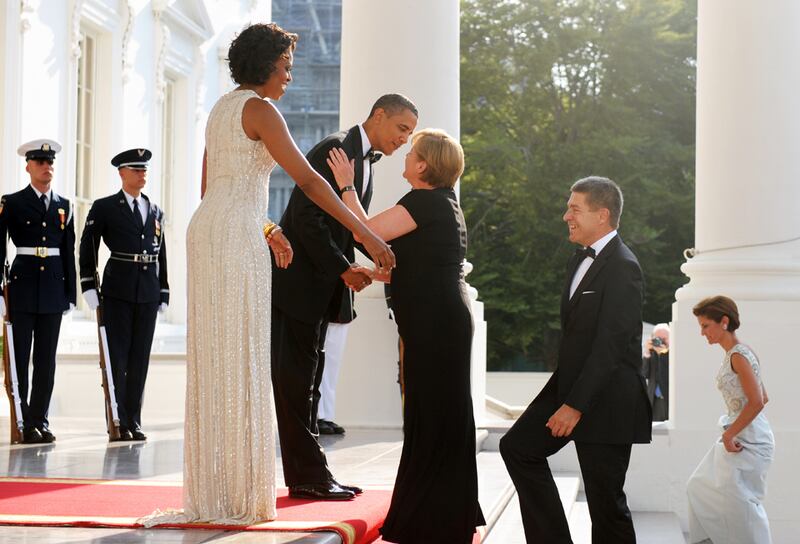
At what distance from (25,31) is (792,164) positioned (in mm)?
8718

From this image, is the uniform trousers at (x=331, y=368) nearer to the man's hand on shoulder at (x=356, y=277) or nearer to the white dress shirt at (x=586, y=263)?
the man's hand on shoulder at (x=356, y=277)

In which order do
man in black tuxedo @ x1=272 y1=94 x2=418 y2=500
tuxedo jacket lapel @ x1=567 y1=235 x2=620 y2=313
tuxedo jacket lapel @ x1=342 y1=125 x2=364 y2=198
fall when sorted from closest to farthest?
tuxedo jacket lapel @ x1=567 y1=235 x2=620 y2=313 → man in black tuxedo @ x1=272 y1=94 x2=418 y2=500 → tuxedo jacket lapel @ x1=342 y1=125 x2=364 y2=198

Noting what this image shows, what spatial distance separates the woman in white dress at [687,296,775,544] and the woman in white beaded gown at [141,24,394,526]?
365 cm

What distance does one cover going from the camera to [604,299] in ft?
19.6

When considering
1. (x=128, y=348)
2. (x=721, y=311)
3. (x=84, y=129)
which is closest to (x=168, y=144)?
(x=84, y=129)

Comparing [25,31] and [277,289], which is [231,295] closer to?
[277,289]

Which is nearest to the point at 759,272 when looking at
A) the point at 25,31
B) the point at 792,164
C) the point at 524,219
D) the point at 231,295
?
the point at 792,164

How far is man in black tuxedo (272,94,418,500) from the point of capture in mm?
6250

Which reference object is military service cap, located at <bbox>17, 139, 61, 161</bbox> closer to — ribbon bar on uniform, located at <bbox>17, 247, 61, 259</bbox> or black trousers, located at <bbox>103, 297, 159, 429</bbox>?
ribbon bar on uniform, located at <bbox>17, 247, 61, 259</bbox>

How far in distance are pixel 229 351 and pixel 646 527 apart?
535cm

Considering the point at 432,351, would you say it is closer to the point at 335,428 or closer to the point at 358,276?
the point at 358,276

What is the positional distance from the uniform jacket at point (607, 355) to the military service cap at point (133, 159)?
489 cm

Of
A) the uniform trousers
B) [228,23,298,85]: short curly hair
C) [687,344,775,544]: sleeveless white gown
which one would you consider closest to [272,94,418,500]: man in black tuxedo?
[228,23,298,85]: short curly hair

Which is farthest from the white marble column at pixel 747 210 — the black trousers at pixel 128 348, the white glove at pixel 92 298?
the white glove at pixel 92 298
